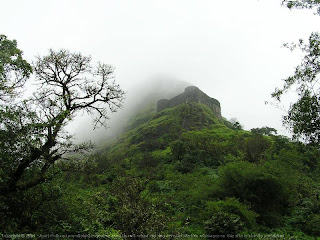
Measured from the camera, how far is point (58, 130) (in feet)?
31.1

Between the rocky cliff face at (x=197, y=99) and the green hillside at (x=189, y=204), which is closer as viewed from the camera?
the green hillside at (x=189, y=204)

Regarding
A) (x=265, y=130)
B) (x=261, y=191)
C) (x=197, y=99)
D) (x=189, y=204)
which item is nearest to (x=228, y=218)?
(x=261, y=191)

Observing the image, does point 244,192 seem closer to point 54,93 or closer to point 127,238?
point 127,238

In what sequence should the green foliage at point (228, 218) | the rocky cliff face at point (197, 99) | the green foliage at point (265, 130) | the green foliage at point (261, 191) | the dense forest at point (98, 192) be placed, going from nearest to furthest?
1. the dense forest at point (98, 192)
2. the green foliage at point (228, 218)
3. the green foliage at point (261, 191)
4. the green foliage at point (265, 130)
5. the rocky cliff face at point (197, 99)

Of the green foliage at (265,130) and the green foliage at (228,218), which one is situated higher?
the green foliage at (265,130)

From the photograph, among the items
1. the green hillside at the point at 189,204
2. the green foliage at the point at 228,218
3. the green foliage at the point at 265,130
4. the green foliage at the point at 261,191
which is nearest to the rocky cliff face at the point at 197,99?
the green foliage at the point at 265,130

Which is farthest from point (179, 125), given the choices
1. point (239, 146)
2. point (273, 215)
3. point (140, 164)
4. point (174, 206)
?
point (273, 215)

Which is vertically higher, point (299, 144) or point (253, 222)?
point (299, 144)

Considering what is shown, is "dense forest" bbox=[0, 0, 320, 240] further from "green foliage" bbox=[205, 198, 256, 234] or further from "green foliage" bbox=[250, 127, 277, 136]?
"green foliage" bbox=[250, 127, 277, 136]

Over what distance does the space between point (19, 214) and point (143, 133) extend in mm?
79733

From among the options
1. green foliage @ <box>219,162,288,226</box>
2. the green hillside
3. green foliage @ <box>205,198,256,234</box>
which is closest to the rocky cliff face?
the green hillside

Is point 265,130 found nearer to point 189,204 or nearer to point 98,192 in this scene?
point 189,204

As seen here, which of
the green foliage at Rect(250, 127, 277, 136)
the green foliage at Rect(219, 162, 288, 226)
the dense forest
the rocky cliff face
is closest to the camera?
the dense forest

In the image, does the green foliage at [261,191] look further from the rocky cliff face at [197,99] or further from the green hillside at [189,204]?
the rocky cliff face at [197,99]
